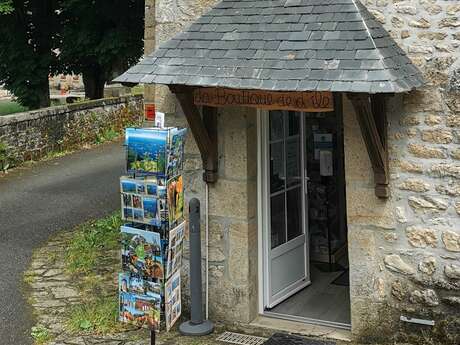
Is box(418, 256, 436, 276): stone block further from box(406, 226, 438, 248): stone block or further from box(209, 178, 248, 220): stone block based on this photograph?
box(209, 178, 248, 220): stone block

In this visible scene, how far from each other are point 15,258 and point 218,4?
407 centimetres

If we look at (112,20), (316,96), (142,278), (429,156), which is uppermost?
(112,20)

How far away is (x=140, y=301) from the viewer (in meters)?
5.05

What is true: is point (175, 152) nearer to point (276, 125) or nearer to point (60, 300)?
point (276, 125)

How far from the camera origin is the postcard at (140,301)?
5.00 m

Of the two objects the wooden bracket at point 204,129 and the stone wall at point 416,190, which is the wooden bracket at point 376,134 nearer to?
the stone wall at point 416,190

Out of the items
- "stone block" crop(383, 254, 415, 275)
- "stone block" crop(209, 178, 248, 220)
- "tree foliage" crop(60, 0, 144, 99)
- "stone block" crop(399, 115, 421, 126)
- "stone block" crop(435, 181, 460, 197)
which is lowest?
"stone block" crop(383, 254, 415, 275)

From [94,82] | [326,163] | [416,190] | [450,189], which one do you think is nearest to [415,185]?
[416,190]

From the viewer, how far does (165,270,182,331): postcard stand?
508 cm

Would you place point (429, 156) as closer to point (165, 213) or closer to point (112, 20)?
point (165, 213)

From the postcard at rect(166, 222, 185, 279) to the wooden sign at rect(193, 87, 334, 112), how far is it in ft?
3.48

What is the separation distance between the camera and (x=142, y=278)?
503 centimetres

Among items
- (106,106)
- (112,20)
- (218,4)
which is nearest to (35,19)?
(106,106)

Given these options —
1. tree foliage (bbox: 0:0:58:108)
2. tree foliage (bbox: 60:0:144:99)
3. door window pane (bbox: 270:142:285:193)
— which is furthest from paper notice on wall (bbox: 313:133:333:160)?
tree foliage (bbox: 0:0:58:108)
